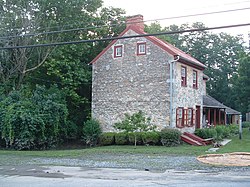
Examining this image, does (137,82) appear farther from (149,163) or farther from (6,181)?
(6,181)

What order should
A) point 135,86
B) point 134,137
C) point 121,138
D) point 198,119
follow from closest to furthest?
point 134,137 → point 121,138 → point 135,86 → point 198,119

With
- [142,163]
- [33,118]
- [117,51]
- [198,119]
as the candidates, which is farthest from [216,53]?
[142,163]

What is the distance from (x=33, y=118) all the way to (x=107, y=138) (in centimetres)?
576

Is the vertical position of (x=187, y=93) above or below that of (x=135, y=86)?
below

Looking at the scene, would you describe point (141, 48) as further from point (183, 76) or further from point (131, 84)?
point (183, 76)

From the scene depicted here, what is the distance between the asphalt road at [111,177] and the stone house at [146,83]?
38.0ft

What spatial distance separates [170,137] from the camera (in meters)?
22.7

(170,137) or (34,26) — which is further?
(34,26)

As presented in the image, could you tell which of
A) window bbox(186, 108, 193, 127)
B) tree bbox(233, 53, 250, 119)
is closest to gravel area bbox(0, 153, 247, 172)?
window bbox(186, 108, 193, 127)

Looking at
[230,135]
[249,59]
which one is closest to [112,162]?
[230,135]

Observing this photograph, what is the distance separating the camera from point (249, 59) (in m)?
38.5

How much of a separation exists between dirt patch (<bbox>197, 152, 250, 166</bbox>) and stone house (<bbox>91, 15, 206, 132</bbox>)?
22.6ft

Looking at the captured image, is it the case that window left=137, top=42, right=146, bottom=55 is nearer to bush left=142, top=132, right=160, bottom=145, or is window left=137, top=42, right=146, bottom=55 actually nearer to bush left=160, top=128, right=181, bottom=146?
bush left=142, top=132, right=160, bottom=145

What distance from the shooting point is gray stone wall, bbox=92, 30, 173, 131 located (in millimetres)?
24641
